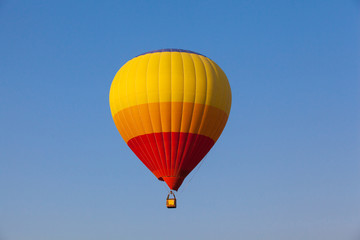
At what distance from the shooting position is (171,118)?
3697 centimetres

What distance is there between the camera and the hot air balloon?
36938 mm

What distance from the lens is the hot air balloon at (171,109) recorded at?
36.9m

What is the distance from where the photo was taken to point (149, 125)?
37.2 metres

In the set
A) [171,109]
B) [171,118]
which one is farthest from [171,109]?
[171,118]

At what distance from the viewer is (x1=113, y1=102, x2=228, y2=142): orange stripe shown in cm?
3691

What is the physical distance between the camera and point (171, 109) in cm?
3688

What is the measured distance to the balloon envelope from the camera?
3694 cm

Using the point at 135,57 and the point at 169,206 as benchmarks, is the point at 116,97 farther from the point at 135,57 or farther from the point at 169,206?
the point at 169,206

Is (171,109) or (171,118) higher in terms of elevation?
(171,109)

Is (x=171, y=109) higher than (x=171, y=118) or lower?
higher

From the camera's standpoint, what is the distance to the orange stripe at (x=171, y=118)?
121ft

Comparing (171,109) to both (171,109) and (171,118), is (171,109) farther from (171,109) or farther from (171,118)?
(171,118)

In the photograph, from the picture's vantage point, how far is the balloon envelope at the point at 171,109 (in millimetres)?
36938

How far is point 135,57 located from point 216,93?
4741 mm
